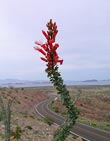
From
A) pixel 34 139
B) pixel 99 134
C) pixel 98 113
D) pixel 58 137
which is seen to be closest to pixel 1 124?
pixel 34 139

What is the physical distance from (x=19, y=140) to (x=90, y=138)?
47.3ft

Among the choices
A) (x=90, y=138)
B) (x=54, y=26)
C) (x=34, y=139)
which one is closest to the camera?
(x=54, y=26)

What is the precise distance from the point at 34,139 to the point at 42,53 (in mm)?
21851

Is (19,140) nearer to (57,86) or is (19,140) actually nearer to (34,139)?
(34,139)

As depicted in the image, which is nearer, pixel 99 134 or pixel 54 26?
pixel 54 26

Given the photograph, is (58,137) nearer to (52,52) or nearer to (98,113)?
(52,52)

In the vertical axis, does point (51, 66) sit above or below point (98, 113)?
above

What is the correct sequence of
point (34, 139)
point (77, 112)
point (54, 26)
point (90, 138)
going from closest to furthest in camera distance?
point (54, 26), point (77, 112), point (34, 139), point (90, 138)

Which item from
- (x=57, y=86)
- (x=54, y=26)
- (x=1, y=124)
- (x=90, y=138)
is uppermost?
(x=54, y=26)

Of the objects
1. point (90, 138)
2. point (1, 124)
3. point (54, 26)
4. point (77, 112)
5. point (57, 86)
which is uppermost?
point (54, 26)

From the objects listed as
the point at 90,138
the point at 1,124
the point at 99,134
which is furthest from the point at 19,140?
the point at 99,134

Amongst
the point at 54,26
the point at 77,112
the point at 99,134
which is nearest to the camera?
the point at 54,26

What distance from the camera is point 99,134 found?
131ft

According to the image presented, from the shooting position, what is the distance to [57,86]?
620 centimetres
